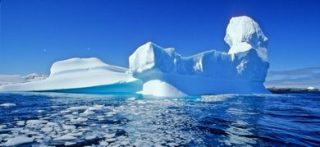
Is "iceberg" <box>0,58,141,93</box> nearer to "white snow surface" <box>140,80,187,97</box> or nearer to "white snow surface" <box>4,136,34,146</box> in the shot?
"white snow surface" <box>140,80,187,97</box>

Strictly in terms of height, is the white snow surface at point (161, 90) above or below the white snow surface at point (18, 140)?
above

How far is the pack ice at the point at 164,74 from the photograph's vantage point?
84.5 ft

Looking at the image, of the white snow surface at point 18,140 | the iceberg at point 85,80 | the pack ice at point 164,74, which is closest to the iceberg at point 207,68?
the pack ice at point 164,74

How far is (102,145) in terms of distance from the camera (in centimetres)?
712

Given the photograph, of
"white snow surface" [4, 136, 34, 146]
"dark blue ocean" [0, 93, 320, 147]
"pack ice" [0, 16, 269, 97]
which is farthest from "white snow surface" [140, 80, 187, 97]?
"white snow surface" [4, 136, 34, 146]

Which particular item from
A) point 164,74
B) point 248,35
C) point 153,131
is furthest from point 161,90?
point 248,35

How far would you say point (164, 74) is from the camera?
25391 mm

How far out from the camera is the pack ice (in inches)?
1013

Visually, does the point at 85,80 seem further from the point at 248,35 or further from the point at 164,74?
the point at 248,35

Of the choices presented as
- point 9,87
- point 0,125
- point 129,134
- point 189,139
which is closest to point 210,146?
point 189,139

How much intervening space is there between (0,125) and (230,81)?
24.8 metres

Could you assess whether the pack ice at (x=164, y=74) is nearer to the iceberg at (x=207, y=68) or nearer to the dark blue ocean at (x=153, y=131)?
the iceberg at (x=207, y=68)

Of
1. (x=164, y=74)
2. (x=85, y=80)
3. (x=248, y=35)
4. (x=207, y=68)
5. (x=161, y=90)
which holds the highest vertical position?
(x=248, y=35)

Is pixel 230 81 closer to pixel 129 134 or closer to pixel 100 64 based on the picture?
pixel 100 64
